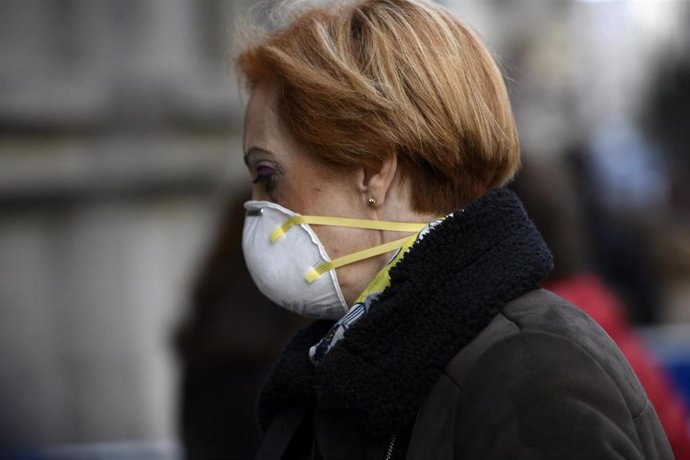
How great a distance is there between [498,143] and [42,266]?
4.59 metres

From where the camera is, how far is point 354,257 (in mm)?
2039

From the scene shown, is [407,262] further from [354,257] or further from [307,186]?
[307,186]

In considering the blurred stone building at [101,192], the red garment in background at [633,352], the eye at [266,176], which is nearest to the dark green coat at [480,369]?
the eye at [266,176]

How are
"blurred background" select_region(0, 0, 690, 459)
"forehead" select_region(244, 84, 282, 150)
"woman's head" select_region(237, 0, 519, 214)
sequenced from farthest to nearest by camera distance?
"blurred background" select_region(0, 0, 690, 459) → "forehead" select_region(244, 84, 282, 150) → "woman's head" select_region(237, 0, 519, 214)

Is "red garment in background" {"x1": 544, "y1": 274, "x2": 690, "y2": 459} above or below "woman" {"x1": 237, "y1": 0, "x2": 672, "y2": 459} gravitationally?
below

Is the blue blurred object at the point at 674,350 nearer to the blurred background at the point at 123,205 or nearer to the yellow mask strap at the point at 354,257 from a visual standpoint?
the blurred background at the point at 123,205

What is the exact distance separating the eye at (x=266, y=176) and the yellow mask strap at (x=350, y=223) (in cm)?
9

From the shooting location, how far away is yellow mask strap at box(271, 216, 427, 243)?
6.61 feet

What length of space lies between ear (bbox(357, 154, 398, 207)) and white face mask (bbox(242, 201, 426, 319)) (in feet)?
0.16

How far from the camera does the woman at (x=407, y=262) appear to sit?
1.73m

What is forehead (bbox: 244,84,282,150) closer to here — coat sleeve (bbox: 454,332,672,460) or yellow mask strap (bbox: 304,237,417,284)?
yellow mask strap (bbox: 304,237,417,284)

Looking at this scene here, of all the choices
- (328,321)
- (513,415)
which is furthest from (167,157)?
(513,415)

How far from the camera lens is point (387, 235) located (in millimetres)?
2029

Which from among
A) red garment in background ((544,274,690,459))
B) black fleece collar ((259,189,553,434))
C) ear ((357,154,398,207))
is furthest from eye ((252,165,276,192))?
red garment in background ((544,274,690,459))
